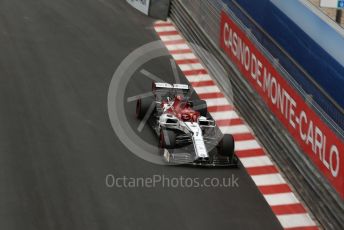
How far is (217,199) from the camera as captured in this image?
18.6 m

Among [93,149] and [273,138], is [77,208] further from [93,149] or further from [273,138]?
[273,138]

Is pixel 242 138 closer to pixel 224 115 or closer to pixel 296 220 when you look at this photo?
pixel 224 115

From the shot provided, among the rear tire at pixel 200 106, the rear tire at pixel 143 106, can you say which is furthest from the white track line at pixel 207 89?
the rear tire at pixel 143 106

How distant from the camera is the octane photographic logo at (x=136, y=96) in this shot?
67.2 ft

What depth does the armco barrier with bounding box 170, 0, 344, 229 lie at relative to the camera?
17.5 m

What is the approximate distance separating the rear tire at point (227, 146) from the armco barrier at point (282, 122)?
124cm

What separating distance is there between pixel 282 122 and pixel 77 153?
5.12 m

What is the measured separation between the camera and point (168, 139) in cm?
1992

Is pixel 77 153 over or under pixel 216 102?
over

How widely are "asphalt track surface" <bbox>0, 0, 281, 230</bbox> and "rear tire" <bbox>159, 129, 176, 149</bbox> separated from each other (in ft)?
2.20

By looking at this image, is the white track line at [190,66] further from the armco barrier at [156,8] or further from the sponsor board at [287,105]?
the armco barrier at [156,8]

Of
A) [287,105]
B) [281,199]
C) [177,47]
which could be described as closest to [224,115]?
[287,105]

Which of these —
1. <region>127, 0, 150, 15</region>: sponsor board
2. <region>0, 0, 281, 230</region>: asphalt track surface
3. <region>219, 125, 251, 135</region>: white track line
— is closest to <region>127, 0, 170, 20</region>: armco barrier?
<region>127, 0, 150, 15</region>: sponsor board

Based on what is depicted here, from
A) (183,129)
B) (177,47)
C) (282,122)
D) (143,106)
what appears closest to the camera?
(282,122)
